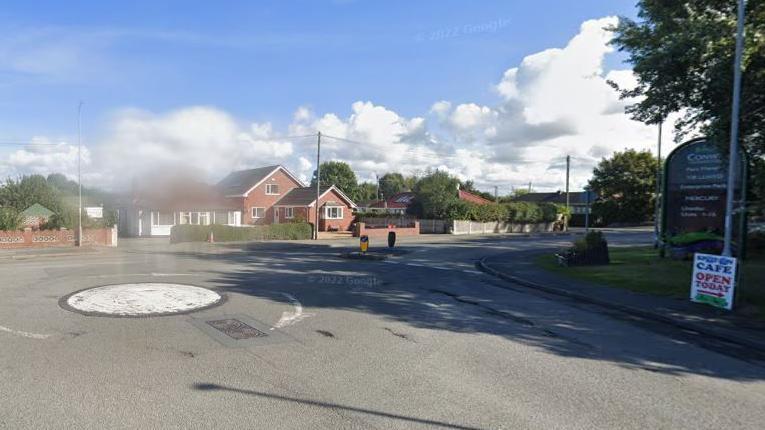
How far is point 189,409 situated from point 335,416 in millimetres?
1366

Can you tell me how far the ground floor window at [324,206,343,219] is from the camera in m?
46.9

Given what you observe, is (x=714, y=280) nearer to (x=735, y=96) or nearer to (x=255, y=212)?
(x=735, y=96)

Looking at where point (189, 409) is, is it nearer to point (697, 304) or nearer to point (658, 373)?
point (658, 373)

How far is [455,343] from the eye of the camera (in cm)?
711

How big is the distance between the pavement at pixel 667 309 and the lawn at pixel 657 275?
2.15 feet

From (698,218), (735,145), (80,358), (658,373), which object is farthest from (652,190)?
(80,358)

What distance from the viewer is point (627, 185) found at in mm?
60375

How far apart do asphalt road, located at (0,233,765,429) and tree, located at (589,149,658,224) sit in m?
56.4

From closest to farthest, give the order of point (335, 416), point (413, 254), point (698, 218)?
point (335, 416) < point (698, 218) < point (413, 254)

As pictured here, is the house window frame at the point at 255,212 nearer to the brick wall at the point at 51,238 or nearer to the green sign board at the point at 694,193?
the brick wall at the point at 51,238

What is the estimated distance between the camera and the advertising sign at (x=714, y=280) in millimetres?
9641

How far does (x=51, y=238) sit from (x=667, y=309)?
28.1 m

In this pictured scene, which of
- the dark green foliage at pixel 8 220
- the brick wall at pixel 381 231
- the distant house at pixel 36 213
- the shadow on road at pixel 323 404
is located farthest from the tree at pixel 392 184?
the shadow on road at pixel 323 404

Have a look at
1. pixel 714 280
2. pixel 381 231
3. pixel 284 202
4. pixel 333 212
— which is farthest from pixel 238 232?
pixel 714 280
